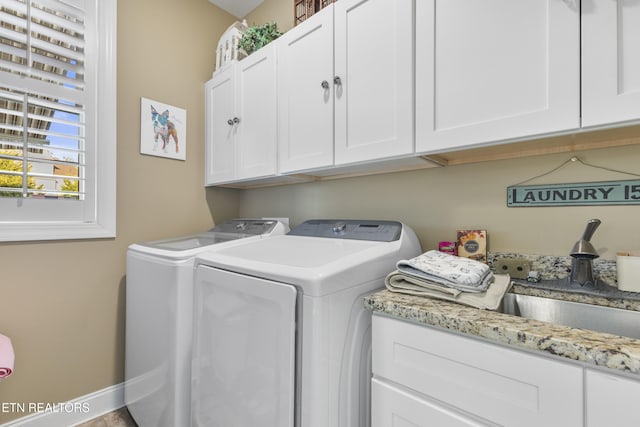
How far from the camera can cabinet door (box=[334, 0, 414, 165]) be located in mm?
1260

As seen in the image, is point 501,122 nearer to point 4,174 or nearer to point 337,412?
point 337,412

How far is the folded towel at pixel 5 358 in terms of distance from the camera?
1150mm

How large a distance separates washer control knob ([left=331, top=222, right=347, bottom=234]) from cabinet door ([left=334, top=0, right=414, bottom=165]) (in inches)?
13.9

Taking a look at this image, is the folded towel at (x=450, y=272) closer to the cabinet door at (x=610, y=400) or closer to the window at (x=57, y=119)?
the cabinet door at (x=610, y=400)

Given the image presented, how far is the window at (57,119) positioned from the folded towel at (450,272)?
1.86m

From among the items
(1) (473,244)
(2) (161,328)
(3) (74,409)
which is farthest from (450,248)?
(3) (74,409)

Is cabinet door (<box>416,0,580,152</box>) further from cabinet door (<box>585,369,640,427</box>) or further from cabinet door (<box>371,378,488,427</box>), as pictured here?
cabinet door (<box>371,378,488,427</box>)

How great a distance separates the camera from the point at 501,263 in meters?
1.27

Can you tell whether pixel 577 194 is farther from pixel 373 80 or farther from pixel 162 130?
pixel 162 130

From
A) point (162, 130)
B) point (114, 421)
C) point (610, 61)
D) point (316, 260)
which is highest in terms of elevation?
point (162, 130)

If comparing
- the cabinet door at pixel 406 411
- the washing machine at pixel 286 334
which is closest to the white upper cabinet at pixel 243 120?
the washing machine at pixel 286 334

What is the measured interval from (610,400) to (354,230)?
1078 millimetres

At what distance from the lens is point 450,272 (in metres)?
0.99

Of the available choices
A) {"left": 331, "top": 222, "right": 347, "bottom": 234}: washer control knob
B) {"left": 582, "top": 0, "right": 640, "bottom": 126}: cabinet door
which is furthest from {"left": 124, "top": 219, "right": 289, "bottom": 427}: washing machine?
{"left": 582, "top": 0, "right": 640, "bottom": 126}: cabinet door
